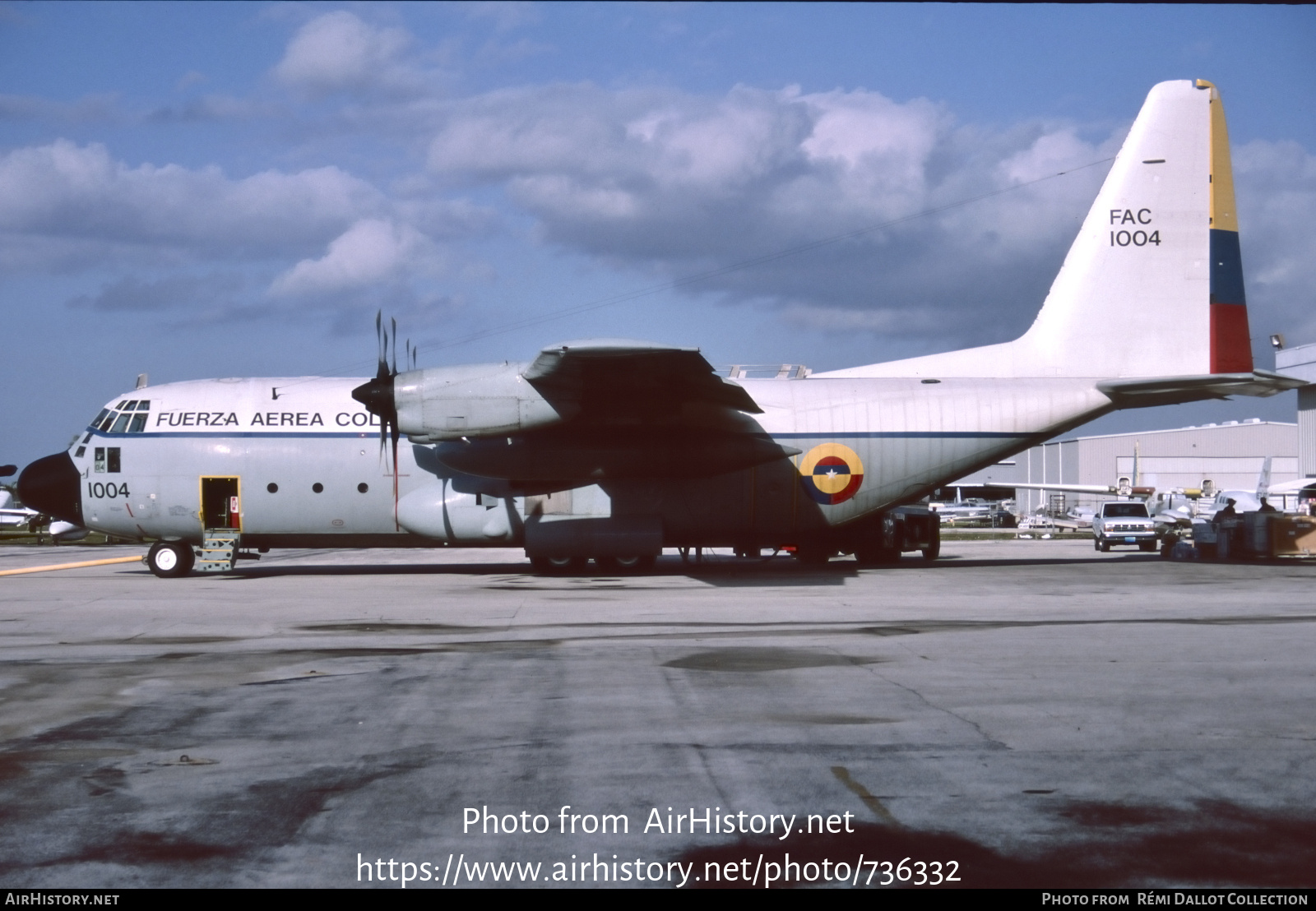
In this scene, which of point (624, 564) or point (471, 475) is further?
point (624, 564)

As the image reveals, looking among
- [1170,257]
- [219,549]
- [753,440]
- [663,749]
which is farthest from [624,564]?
[663,749]

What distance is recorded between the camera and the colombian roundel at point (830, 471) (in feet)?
80.4

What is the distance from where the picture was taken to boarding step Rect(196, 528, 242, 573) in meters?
25.0

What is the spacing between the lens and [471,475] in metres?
24.0

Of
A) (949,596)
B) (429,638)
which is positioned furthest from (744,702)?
(949,596)

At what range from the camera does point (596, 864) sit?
17.5 feet

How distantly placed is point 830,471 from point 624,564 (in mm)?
5074

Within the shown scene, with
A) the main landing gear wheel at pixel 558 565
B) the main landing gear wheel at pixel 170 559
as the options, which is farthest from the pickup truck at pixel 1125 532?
the main landing gear wheel at pixel 170 559

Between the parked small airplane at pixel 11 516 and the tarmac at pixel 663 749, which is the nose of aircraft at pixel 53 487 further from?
the parked small airplane at pixel 11 516

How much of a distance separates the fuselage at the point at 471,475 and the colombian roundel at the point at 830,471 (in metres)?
0.03

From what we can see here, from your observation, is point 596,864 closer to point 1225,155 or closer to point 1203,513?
point 1225,155

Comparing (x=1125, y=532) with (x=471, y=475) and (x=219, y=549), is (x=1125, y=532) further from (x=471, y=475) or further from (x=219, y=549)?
(x=219, y=549)

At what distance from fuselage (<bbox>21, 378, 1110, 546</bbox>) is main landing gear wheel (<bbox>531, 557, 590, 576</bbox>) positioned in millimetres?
902

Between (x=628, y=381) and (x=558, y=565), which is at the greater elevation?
(x=628, y=381)
